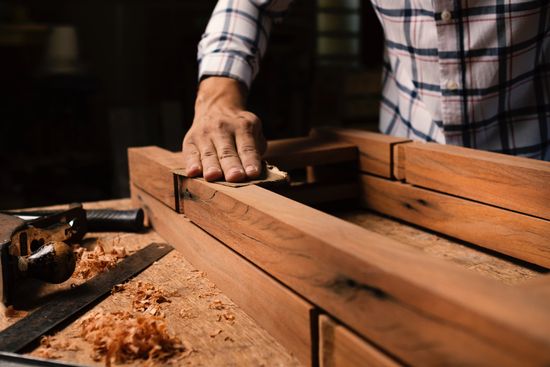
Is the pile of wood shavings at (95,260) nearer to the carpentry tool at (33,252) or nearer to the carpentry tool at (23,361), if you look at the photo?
the carpentry tool at (33,252)

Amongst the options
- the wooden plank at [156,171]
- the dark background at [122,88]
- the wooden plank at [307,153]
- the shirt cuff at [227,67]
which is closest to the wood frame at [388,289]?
the wooden plank at [156,171]

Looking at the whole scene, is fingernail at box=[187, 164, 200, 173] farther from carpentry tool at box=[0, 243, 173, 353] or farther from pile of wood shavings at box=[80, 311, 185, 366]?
pile of wood shavings at box=[80, 311, 185, 366]

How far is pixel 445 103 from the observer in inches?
68.5

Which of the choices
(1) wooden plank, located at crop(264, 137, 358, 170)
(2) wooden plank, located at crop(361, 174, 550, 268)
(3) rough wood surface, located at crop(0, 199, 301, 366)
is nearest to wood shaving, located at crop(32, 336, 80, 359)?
(3) rough wood surface, located at crop(0, 199, 301, 366)

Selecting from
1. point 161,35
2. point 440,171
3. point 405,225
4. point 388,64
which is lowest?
point 405,225

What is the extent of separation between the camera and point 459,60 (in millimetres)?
1676

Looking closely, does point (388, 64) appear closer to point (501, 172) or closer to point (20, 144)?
point (501, 172)

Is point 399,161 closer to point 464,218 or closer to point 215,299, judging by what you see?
point 464,218

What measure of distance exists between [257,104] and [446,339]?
3.84 metres

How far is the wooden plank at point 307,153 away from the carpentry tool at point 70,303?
40cm

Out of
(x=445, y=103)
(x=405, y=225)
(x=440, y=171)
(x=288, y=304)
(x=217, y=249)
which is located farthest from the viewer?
(x=445, y=103)

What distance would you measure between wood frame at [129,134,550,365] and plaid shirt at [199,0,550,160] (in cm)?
76

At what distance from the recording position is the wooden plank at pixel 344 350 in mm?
817

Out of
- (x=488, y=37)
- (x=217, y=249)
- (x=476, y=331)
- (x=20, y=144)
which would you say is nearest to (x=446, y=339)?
(x=476, y=331)
